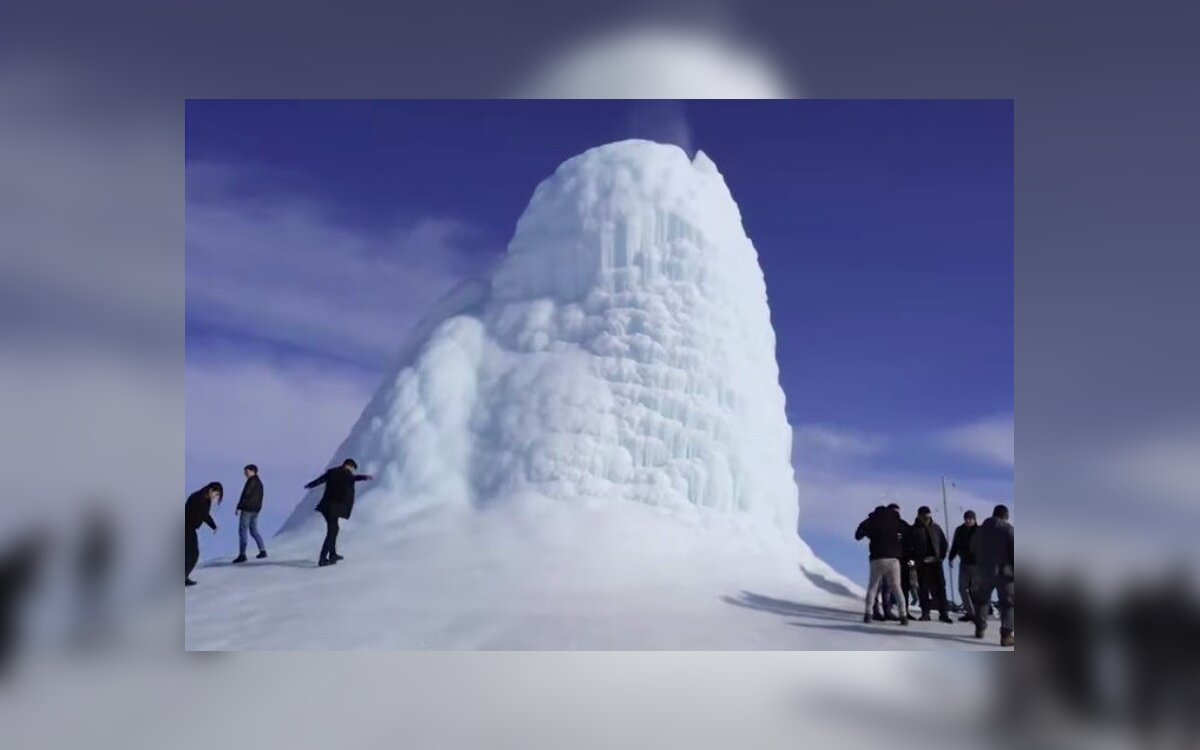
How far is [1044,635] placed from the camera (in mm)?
8055

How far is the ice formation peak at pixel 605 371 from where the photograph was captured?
11.1 m

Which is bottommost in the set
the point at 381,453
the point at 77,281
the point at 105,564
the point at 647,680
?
the point at 647,680

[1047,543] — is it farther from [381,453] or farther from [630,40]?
[381,453]

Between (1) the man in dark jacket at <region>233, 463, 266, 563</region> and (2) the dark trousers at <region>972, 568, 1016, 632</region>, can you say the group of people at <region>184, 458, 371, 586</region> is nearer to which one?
(1) the man in dark jacket at <region>233, 463, 266, 563</region>

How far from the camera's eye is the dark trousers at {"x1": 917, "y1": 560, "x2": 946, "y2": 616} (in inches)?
344

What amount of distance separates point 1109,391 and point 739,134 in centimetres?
488

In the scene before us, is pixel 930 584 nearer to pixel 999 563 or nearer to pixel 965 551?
pixel 965 551

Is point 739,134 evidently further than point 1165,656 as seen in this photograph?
Yes

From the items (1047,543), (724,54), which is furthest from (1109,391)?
(724,54)

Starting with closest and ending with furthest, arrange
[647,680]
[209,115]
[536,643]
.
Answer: [647,680] < [536,643] < [209,115]

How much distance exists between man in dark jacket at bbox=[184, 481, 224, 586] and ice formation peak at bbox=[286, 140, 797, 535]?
81.9 inches

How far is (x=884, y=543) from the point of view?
27.0 ft

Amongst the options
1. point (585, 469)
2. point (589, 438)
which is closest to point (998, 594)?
point (585, 469)

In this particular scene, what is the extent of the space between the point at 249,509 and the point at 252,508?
0.09 feet
